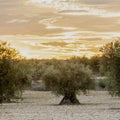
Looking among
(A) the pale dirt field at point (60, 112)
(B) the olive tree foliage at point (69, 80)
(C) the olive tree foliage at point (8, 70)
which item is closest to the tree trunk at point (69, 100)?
(B) the olive tree foliage at point (69, 80)

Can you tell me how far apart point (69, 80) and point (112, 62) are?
9.06 metres

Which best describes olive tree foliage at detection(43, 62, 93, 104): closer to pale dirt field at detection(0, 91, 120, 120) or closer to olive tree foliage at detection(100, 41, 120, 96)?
pale dirt field at detection(0, 91, 120, 120)

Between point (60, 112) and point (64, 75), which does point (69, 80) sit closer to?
point (64, 75)

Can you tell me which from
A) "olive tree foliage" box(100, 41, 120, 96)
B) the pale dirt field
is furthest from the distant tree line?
the pale dirt field

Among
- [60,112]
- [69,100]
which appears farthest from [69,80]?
[60,112]

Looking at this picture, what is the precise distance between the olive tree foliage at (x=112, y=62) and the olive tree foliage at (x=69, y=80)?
25.3 ft

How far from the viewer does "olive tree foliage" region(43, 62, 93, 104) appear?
4653 centimetres

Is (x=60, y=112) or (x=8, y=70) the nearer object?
(x=60, y=112)

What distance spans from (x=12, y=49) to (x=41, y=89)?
45452mm

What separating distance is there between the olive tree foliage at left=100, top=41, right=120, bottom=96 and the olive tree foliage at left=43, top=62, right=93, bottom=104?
7.70 meters

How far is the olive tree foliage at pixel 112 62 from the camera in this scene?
1506 inches

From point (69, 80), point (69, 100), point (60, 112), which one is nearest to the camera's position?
point (60, 112)

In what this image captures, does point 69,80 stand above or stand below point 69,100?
above

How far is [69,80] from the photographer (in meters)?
46.6
